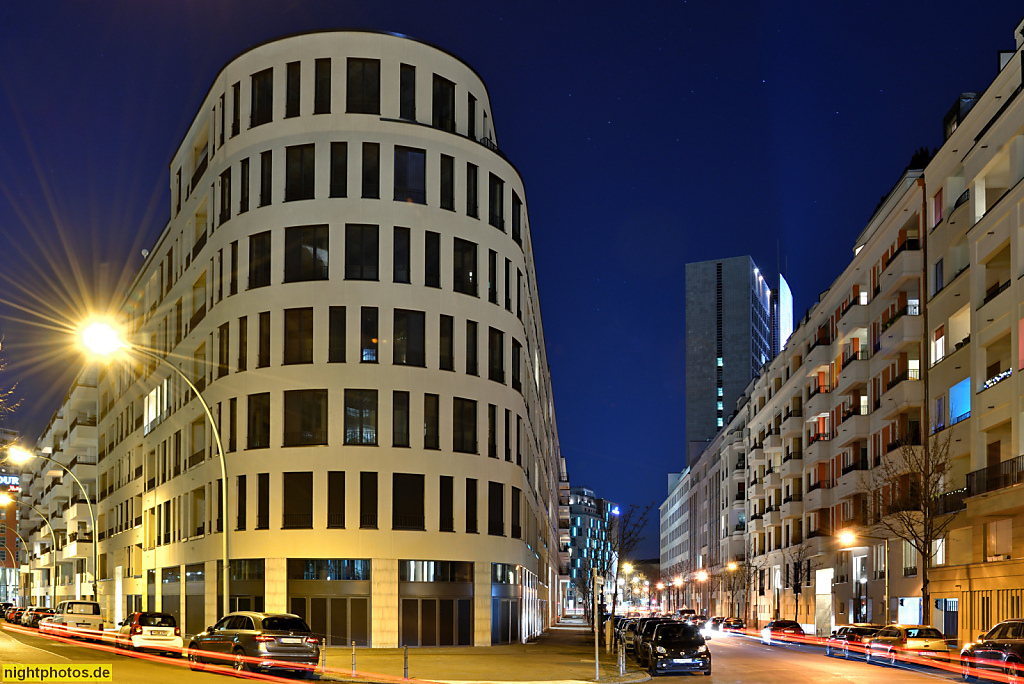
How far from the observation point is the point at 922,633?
42688 millimetres

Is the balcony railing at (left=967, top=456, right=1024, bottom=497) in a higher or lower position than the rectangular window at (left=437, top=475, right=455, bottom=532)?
higher

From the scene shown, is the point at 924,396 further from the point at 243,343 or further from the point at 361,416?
the point at 243,343

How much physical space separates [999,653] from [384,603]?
24.2 meters

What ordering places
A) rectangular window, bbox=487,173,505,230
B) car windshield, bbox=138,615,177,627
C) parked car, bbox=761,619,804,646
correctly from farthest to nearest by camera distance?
parked car, bbox=761,619,804,646
rectangular window, bbox=487,173,505,230
car windshield, bbox=138,615,177,627

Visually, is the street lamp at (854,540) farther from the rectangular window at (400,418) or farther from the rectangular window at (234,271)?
the rectangular window at (234,271)

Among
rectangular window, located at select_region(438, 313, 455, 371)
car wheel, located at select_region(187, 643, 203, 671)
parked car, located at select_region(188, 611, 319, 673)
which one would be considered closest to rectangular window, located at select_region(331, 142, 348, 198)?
rectangular window, located at select_region(438, 313, 455, 371)

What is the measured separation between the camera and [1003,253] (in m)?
48.1

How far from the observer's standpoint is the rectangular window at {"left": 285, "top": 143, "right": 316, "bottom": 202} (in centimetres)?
4897

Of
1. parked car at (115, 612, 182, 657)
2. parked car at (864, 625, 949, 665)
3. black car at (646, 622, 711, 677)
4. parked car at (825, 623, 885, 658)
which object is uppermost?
black car at (646, 622, 711, 677)

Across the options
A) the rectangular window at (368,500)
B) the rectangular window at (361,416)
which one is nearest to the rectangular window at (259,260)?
the rectangular window at (361,416)

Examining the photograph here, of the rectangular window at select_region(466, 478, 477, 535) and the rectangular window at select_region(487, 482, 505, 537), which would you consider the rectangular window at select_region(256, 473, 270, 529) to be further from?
the rectangular window at select_region(487, 482, 505, 537)

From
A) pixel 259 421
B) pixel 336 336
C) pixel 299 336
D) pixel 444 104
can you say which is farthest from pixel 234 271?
pixel 444 104

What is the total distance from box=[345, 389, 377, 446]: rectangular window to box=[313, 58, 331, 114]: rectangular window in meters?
12.4

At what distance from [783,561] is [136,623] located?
62.5 m
